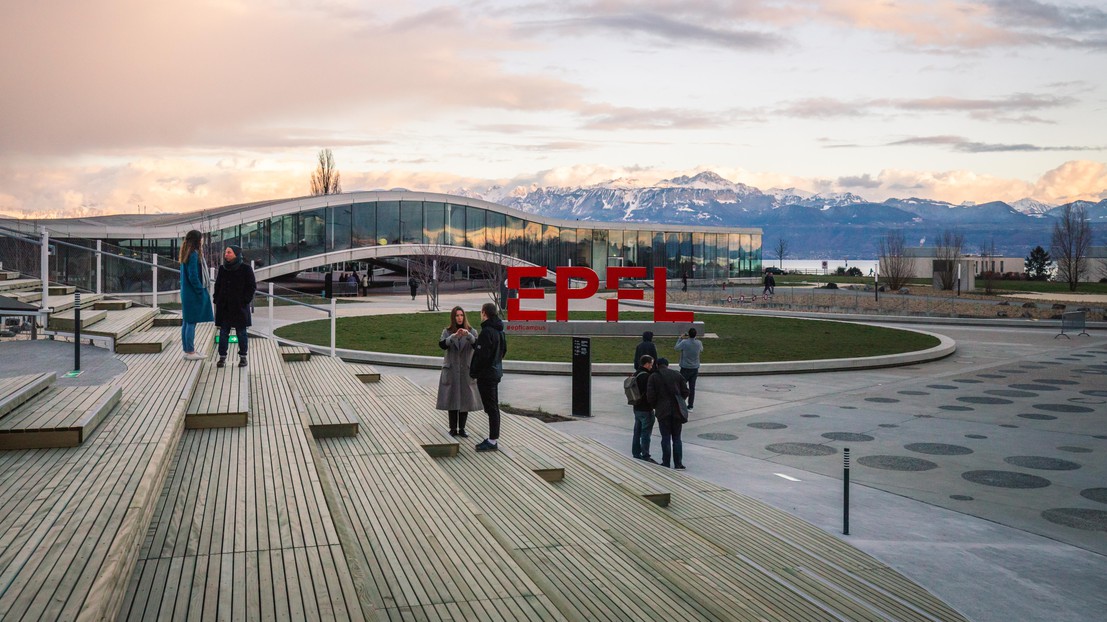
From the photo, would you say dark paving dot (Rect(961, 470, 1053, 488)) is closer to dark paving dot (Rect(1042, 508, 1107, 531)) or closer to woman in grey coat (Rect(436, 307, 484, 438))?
dark paving dot (Rect(1042, 508, 1107, 531))

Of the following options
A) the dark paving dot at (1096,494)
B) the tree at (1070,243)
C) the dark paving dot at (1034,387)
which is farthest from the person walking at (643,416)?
the tree at (1070,243)

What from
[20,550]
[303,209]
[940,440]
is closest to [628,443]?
[940,440]

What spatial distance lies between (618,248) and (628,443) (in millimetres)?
62651

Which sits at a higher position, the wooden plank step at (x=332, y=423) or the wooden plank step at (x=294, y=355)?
the wooden plank step at (x=294, y=355)

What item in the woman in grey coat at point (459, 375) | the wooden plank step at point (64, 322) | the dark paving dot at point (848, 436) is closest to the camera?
the woman in grey coat at point (459, 375)

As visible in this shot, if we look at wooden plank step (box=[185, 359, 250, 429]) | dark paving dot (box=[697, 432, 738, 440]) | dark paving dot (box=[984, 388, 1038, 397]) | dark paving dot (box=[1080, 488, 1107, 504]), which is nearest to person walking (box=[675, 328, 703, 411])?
dark paving dot (box=[697, 432, 738, 440])

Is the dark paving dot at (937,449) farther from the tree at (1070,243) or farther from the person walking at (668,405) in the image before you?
the tree at (1070,243)

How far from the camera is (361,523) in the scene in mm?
5953

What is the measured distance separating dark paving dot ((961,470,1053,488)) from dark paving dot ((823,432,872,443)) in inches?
83.3

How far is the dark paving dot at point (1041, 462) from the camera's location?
37.0ft

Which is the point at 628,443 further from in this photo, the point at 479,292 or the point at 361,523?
the point at 479,292

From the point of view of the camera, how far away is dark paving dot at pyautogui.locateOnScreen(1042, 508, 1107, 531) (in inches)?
348

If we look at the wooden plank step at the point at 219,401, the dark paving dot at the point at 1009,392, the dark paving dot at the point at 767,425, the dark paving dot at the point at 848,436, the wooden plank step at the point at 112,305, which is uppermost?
the wooden plank step at the point at 112,305

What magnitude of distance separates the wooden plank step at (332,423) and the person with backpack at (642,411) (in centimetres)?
395
